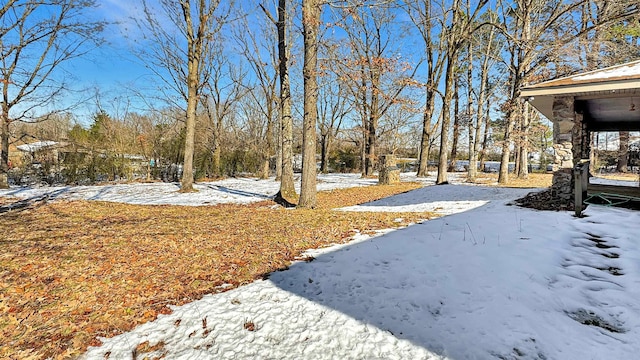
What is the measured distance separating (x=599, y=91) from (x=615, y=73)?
0.56m

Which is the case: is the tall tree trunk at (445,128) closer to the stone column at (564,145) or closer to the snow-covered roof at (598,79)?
the stone column at (564,145)

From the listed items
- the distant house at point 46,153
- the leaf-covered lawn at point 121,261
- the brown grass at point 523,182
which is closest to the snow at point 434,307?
the leaf-covered lawn at point 121,261

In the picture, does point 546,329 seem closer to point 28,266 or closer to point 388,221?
point 388,221

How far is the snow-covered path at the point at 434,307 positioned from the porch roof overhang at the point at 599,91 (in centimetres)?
260

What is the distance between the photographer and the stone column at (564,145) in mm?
5883

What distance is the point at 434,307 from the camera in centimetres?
261

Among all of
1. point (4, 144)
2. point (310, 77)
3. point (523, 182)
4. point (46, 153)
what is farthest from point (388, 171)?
point (46, 153)

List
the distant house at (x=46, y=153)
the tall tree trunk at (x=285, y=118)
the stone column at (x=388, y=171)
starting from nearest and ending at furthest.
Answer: the tall tree trunk at (x=285, y=118), the distant house at (x=46, y=153), the stone column at (x=388, y=171)

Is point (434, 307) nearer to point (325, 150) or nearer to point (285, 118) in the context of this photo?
point (285, 118)

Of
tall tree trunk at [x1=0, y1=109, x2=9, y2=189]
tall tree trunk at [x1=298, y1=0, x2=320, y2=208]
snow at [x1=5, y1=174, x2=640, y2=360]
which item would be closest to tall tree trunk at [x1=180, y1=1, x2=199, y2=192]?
tall tree trunk at [x1=298, y1=0, x2=320, y2=208]

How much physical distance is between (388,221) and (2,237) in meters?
6.59

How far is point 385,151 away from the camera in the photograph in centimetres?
2497

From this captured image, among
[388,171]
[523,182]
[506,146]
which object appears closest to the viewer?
[506,146]

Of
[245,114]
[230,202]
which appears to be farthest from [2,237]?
[245,114]
